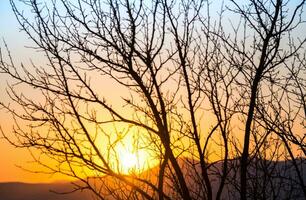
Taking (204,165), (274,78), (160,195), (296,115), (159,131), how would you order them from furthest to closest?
1. (296,115)
2. (274,78)
3. (204,165)
4. (159,131)
5. (160,195)

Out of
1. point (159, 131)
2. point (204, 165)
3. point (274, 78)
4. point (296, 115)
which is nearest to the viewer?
point (159, 131)

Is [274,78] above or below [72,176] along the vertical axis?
above

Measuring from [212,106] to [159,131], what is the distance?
1186mm

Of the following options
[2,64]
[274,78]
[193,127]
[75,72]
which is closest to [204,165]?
[193,127]

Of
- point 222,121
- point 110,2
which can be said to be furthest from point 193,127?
point 110,2

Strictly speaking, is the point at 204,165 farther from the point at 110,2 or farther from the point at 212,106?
the point at 110,2

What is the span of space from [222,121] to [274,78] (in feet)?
3.16

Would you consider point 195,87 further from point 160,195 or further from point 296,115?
point 296,115

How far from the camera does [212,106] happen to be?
684cm

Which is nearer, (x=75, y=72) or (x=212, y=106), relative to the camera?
(x=75, y=72)

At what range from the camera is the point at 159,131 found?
596 cm

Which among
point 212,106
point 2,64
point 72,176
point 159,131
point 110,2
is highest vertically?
point 110,2

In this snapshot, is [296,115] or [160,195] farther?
[296,115]

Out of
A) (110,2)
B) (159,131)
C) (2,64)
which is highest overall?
(110,2)
